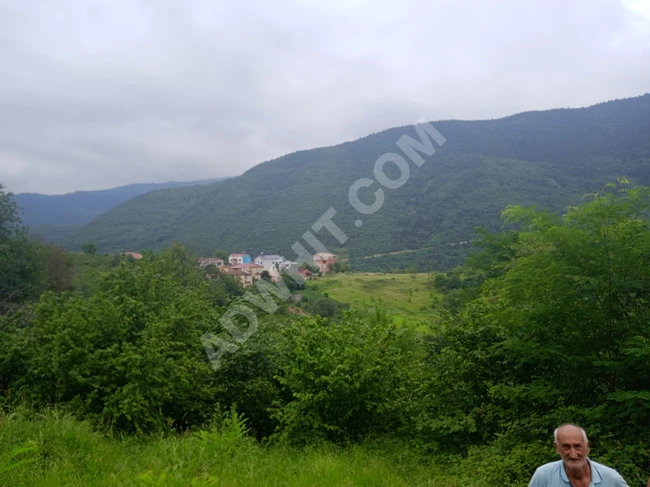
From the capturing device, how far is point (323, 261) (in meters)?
56.5

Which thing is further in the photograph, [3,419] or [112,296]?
[112,296]

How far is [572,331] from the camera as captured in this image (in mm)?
6211

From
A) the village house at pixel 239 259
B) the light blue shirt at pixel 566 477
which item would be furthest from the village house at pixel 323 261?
the light blue shirt at pixel 566 477

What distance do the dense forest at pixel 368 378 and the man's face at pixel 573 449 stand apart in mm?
2644

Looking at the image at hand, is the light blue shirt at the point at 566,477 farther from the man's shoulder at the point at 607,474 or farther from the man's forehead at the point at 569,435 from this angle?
the man's forehead at the point at 569,435

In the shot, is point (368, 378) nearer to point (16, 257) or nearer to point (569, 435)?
point (569, 435)

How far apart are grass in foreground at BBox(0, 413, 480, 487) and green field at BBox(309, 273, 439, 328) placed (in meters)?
30.2

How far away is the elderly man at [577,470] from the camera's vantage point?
280 cm

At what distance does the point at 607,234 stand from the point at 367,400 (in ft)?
15.4

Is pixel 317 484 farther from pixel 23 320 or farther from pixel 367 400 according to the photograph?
pixel 23 320

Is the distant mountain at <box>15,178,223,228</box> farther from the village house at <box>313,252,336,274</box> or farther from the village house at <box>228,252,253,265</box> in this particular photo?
the village house at <box>313,252,336,274</box>

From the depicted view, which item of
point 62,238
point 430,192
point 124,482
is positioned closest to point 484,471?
point 124,482

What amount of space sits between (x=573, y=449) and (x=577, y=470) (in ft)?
0.43

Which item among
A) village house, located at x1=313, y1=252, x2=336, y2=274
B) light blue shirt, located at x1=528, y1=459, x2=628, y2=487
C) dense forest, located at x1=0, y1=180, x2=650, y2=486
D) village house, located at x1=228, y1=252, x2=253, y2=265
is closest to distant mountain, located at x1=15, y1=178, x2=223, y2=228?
village house, located at x1=228, y1=252, x2=253, y2=265
